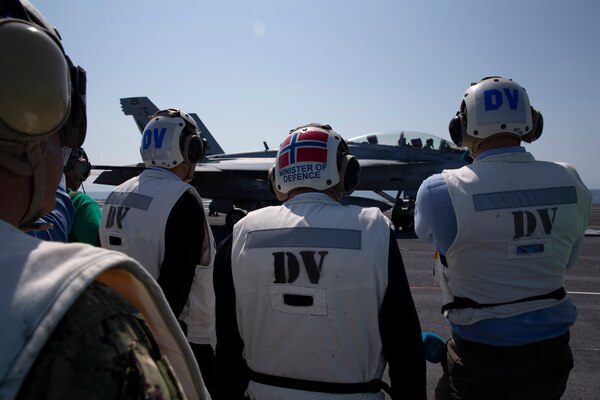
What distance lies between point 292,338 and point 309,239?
43 centimetres

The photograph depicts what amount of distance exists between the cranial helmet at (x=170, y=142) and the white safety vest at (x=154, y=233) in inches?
12.7

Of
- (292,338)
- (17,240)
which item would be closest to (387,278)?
(292,338)

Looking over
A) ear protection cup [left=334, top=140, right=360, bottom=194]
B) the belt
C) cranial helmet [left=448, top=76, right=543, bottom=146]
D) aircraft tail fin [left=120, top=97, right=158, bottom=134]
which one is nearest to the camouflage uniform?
ear protection cup [left=334, top=140, right=360, bottom=194]

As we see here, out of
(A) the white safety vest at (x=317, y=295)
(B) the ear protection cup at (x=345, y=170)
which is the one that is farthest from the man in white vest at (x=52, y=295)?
(B) the ear protection cup at (x=345, y=170)

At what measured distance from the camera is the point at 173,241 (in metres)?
2.59

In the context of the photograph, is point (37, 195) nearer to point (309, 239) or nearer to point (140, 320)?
point (140, 320)

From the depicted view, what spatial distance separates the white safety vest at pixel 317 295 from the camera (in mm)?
1742

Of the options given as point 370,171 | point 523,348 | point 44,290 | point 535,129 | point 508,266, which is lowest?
point 370,171

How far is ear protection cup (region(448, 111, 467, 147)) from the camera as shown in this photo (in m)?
2.70

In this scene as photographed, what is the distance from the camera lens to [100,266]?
2.21 feet

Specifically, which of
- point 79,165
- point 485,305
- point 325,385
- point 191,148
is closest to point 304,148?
point 325,385

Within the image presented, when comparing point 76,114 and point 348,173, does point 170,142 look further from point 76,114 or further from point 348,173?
point 76,114

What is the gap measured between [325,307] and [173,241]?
1221 millimetres

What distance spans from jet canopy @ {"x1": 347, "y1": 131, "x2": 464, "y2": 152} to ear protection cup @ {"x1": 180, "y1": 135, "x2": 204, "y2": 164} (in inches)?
588
